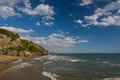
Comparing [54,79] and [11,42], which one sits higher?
[11,42]

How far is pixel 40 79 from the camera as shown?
2586 centimetres

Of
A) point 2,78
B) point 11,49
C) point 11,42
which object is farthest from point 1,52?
point 2,78

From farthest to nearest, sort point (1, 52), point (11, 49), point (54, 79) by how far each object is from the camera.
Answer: point (11, 49) → point (1, 52) → point (54, 79)

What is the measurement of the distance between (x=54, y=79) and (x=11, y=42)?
273ft

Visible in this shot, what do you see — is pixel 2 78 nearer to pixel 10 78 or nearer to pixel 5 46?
pixel 10 78

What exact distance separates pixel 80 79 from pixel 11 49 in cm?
7543

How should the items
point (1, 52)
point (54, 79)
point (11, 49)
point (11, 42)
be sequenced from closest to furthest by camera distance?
point (54, 79) < point (1, 52) < point (11, 49) < point (11, 42)

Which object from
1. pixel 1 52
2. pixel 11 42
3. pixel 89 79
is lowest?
pixel 89 79

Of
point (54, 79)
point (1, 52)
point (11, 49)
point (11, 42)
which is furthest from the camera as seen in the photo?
point (11, 42)

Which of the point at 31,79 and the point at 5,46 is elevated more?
the point at 5,46

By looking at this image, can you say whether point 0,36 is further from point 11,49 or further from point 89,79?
point 89,79

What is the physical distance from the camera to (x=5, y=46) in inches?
3814

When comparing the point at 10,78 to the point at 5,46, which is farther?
the point at 5,46

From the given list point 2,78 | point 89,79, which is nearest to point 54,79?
point 89,79
